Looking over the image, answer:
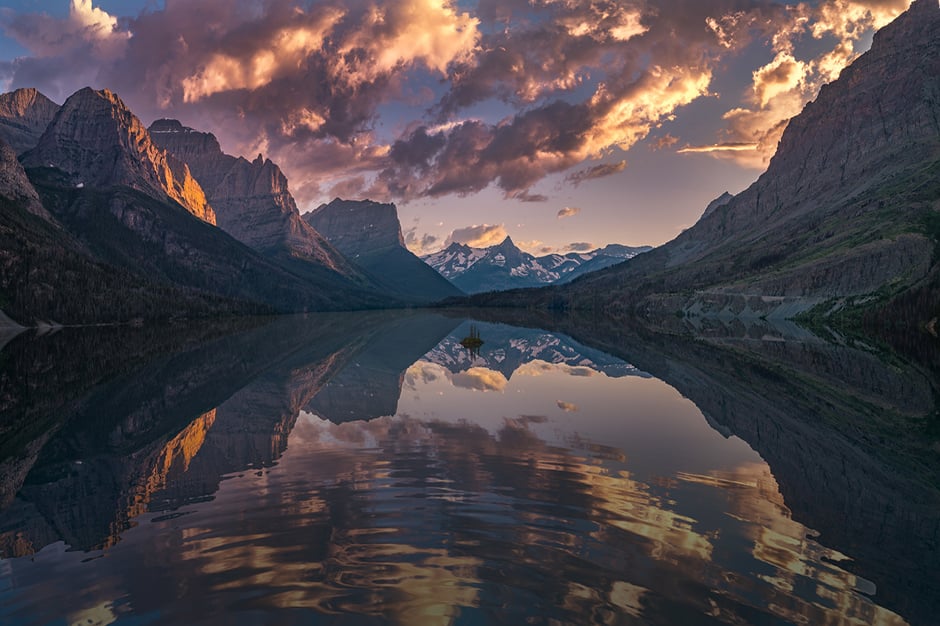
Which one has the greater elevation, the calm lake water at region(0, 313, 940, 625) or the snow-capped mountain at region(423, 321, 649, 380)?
the snow-capped mountain at region(423, 321, 649, 380)

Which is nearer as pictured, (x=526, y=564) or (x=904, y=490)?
(x=526, y=564)

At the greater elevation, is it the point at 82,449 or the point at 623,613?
the point at 623,613

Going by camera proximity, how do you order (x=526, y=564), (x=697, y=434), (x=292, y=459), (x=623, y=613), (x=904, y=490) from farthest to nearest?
1. (x=697, y=434)
2. (x=292, y=459)
3. (x=904, y=490)
4. (x=526, y=564)
5. (x=623, y=613)

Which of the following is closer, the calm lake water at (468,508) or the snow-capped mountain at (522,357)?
the calm lake water at (468,508)

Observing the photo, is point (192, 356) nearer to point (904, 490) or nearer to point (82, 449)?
point (82, 449)

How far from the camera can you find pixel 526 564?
14.5 m

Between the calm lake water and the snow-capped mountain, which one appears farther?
the snow-capped mountain

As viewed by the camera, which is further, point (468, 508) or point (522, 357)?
point (522, 357)

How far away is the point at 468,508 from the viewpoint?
18.7m

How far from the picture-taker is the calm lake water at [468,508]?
12734 mm

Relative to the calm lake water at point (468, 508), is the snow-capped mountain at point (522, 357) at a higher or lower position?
higher


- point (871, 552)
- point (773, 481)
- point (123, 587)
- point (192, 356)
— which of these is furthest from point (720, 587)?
point (192, 356)

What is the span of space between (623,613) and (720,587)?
2.97 metres

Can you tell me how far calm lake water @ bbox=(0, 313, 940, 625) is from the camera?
1273 cm
